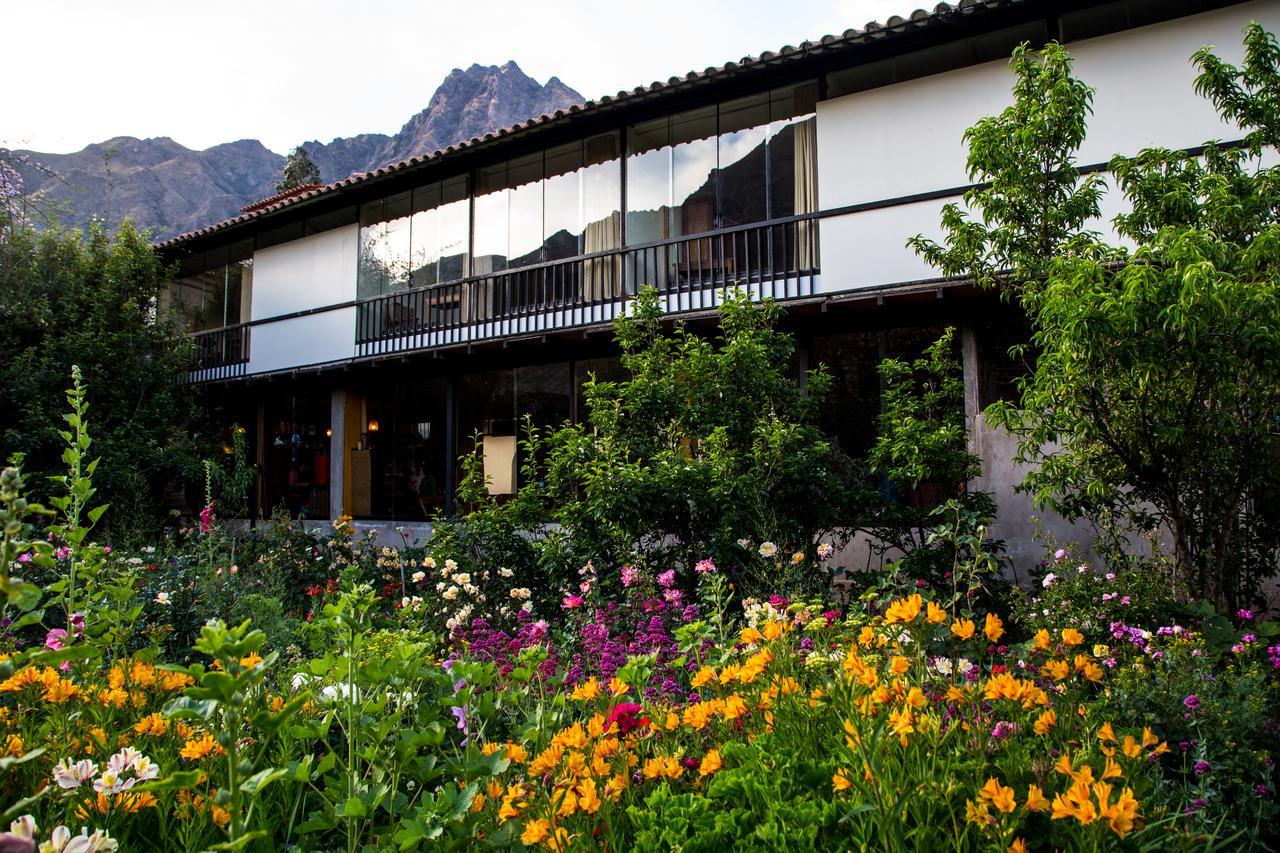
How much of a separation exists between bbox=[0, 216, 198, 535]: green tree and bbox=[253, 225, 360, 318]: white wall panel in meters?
1.64

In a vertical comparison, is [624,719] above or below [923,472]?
below

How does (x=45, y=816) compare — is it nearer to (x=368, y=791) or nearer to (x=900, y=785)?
(x=368, y=791)

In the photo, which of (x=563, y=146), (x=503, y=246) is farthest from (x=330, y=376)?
(x=563, y=146)

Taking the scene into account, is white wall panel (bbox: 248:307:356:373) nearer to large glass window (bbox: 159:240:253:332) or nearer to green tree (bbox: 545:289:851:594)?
large glass window (bbox: 159:240:253:332)

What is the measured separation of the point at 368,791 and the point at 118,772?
18.4 inches

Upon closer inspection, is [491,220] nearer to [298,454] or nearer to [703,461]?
[298,454]

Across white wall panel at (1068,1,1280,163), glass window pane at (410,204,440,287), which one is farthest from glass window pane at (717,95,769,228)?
glass window pane at (410,204,440,287)

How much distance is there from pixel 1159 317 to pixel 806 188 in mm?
5675

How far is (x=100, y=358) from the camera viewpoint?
11523mm

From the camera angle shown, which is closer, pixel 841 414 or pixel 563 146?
pixel 841 414

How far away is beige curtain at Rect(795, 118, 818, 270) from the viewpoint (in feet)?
28.7

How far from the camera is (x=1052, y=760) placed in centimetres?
151

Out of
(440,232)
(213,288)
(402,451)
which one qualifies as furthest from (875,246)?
(213,288)

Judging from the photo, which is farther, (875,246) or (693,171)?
(693,171)
